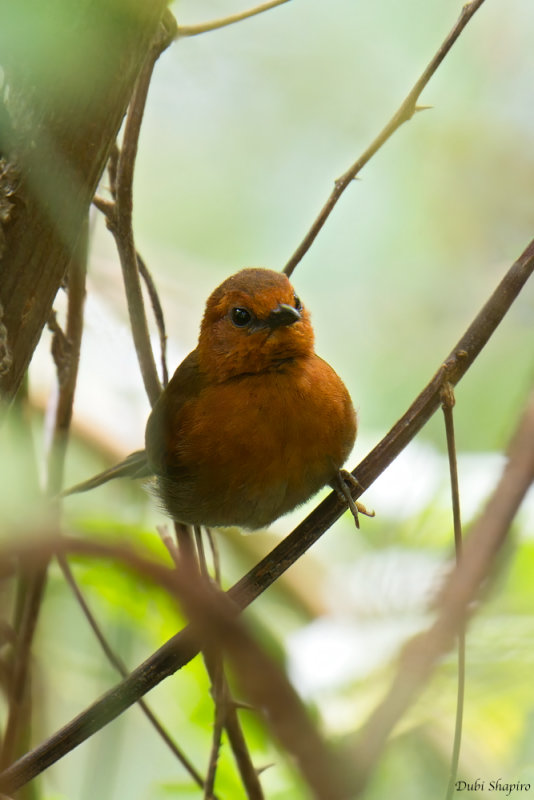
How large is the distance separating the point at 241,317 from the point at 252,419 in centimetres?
37

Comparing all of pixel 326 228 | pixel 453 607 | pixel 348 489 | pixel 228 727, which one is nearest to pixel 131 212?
pixel 348 489

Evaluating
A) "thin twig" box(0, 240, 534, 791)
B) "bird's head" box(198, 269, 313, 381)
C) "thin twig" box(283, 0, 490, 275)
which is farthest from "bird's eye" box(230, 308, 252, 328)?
"thin twig" box(0, 240, 534, 791)

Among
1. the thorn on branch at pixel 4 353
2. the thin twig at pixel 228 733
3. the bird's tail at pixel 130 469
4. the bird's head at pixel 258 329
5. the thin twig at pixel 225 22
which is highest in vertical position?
the thin twig at pixel 225 22

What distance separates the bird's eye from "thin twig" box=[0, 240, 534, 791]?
2.69ft

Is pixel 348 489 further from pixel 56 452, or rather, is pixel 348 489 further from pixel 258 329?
pixel 56 452

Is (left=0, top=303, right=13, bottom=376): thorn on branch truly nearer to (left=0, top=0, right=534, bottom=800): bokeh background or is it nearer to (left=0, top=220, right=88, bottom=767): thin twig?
(left=0, top=220, right=88, bottom=767): thin twig

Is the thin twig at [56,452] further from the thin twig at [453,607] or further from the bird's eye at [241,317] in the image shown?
the thin twig at [453,607]

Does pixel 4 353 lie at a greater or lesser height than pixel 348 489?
greater

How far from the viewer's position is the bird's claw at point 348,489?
1984mm

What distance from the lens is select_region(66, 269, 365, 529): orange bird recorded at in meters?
2.46

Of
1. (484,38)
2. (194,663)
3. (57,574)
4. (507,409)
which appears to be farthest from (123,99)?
(484,38)

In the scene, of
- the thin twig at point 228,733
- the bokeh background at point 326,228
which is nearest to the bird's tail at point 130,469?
the bokeh background at point 326,228

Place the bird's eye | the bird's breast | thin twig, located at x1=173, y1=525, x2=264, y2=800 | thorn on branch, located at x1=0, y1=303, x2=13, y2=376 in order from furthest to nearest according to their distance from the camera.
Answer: the bird's eye < the bird's breast < thin twig, located at x1=173, y1=525, x2=264, y2=800 < thorn on branch, located at x1=0, y1=303, x2=13, y2=376

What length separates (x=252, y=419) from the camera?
8.13 feet
